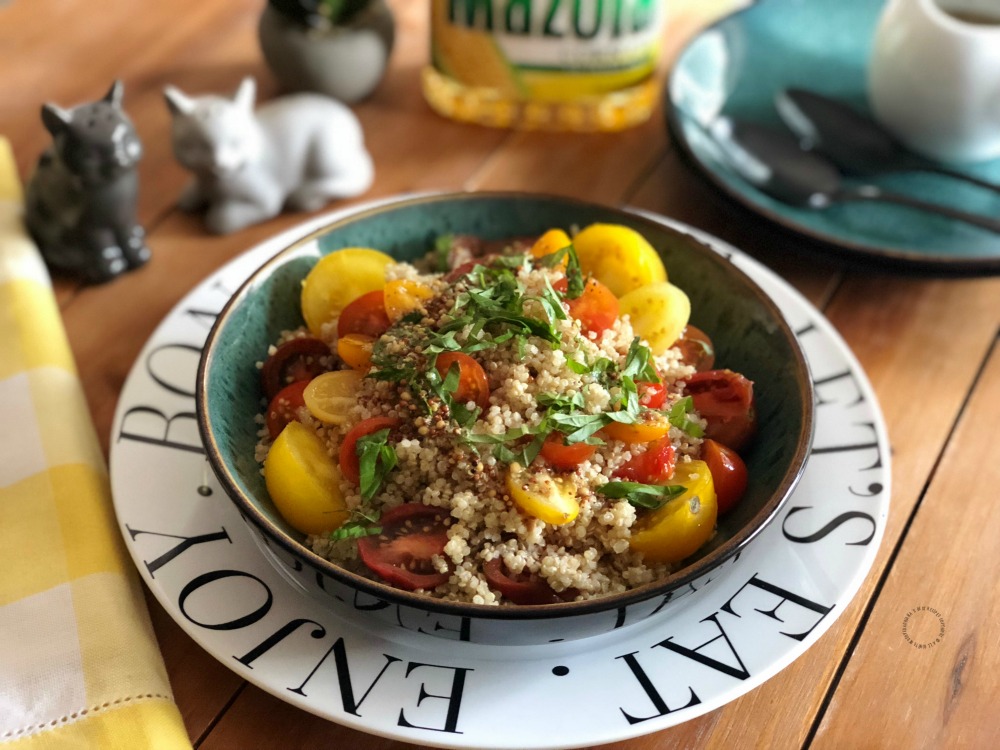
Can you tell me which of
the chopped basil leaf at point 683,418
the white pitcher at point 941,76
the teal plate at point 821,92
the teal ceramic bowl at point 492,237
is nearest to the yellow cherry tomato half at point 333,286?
the teal ceramic bowl at point 492,237

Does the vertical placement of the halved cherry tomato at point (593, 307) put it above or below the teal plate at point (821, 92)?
above

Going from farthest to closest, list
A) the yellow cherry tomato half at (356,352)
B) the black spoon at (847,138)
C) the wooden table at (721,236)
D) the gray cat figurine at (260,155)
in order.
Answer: the black spoon at (847,138) < the gray cat figurine at (260,155) < the yellow cherry tomato half at (356,352) < the wooden table at (721,236)

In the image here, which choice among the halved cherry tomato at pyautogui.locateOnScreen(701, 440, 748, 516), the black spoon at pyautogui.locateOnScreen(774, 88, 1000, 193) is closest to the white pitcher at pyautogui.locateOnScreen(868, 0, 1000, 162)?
the black spoon at pyautogui.locateOnScreen(774, 88, 1000, 193)

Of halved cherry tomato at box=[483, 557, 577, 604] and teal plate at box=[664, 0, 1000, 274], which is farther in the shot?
teal plate at box=[664, 0, 1000, 274]

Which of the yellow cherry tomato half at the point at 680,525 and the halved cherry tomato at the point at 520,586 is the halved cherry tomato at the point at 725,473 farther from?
the halved cherry tomato at the point at 520,586

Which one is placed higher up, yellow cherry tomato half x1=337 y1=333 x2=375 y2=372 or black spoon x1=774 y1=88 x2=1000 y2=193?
yellow cherry tomato half x1=337 y1=333 x2=375 y2=372

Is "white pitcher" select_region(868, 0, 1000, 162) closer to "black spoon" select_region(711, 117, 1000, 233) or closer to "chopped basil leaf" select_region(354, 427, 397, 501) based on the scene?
"black spoon" select_region(711, 117, 1000, 233)

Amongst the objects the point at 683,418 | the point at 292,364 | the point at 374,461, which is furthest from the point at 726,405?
the point at 292,364
